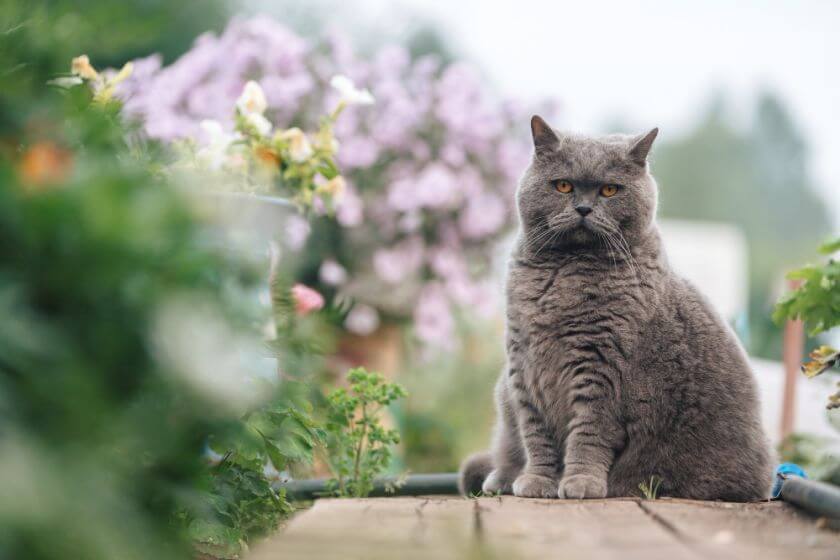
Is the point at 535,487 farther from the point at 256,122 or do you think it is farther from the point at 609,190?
the point at 256,122

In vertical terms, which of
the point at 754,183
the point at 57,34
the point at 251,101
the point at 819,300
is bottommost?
the point at 754,183

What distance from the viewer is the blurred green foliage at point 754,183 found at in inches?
827

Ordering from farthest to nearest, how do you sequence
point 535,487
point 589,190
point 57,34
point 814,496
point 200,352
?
point 589,190, point 535,487, point 814,496, point 57,34, point 200,352

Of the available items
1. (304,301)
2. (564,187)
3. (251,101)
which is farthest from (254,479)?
(251,101)

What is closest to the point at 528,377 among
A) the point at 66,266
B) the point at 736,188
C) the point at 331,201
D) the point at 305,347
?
the point at 305,347

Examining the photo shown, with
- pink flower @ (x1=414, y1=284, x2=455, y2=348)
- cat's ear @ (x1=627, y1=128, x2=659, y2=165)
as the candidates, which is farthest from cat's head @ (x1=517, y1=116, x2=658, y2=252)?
pink flower @ (x1=414, y1=284, x2=455, y2=348)

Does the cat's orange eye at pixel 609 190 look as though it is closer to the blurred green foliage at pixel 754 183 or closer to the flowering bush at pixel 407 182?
the flowering bush at pixel 407 182

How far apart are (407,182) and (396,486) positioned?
206cm

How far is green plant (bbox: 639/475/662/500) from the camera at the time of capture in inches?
69.3

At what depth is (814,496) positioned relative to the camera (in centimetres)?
148

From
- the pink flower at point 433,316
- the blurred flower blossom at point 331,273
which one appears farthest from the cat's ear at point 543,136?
the pink flower at point 433,316

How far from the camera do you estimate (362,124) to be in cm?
411

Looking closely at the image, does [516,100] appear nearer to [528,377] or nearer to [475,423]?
[475,423]

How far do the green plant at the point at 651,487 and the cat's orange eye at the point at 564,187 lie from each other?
68 cm
